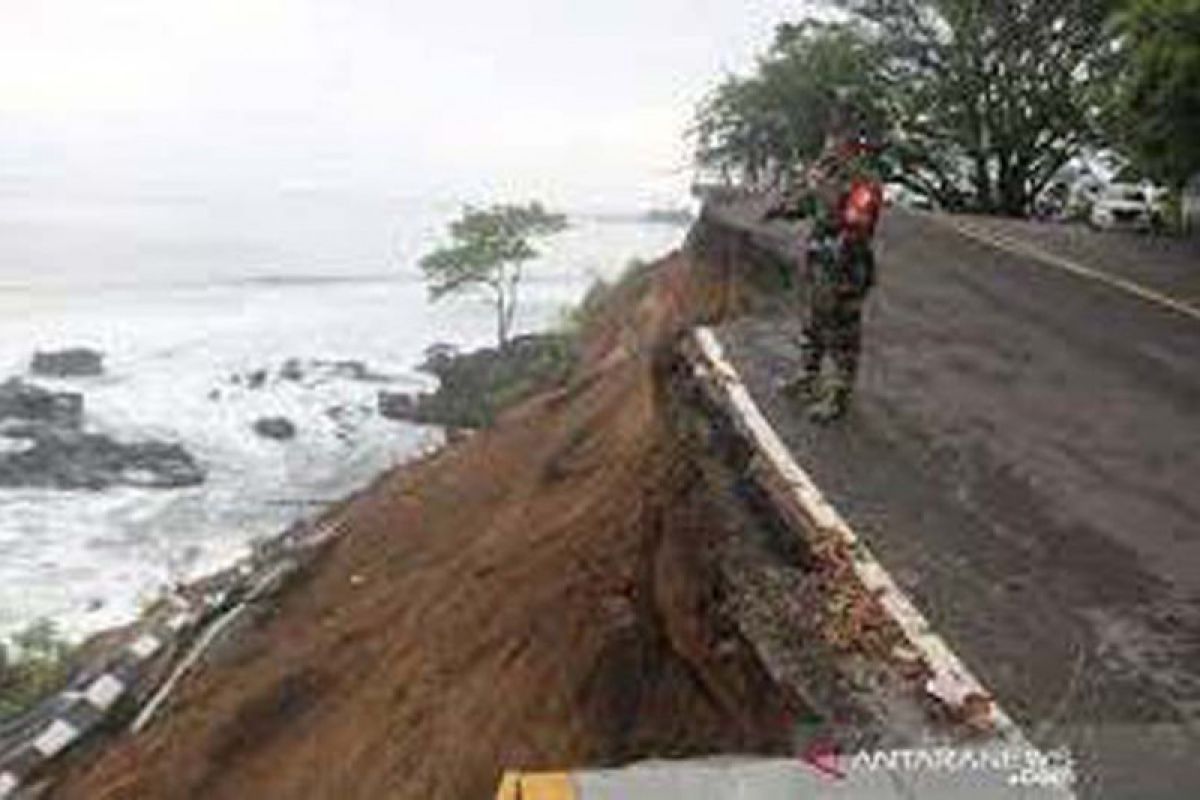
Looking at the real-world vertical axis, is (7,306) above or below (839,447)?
below

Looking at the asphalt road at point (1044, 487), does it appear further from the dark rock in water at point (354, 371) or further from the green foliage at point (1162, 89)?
the dark rock in water at point (354, 371)

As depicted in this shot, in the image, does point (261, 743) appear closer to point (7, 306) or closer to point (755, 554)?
point (755, 554)

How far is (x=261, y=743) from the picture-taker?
13.5 meters

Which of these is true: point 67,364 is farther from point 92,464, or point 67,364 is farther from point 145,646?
point 145,646

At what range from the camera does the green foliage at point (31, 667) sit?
77.0 feet

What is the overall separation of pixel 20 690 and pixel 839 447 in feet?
49.5

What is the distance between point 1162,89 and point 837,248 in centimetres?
1079

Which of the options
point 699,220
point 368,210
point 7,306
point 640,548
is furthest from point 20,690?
point 368,210

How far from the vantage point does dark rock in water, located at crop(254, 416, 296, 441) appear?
5775 cm

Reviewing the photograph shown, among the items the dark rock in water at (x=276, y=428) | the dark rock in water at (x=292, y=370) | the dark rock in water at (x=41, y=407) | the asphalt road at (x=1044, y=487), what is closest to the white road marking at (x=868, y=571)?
the asphalt road at (x=1044, y=487)

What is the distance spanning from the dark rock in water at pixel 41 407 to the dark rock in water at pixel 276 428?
4729 millimetres

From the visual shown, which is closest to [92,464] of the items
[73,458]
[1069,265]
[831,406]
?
[73,458]

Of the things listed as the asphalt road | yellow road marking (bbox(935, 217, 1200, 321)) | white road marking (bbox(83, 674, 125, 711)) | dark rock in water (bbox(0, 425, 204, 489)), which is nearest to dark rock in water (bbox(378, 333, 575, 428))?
dark rock in water (bbox(0, 425, 204, 489))

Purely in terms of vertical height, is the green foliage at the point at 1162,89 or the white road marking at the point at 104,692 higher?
the green foliage at the point at 1162,89
